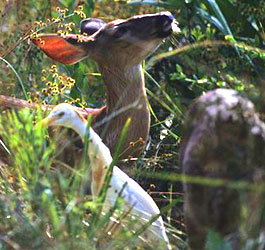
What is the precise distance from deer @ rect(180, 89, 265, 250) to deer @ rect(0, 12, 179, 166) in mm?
2130

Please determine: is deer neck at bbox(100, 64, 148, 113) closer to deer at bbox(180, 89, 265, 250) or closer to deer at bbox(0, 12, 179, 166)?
deer at bbox(0, 12, 179, 166)

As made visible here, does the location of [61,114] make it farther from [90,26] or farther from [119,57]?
[90,26]

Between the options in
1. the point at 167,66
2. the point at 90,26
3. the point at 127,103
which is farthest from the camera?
the point at 167,66

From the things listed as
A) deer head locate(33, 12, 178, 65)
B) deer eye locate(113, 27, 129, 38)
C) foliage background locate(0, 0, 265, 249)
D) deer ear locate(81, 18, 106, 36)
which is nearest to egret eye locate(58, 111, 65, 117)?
foliage background locate(0, 0, 265, 249)

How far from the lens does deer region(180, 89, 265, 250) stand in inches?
105

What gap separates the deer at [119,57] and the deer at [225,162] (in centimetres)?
213

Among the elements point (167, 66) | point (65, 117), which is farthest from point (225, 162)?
point (167, 66)

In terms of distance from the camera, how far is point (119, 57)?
5.33 metres

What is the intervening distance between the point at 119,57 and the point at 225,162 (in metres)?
2.72

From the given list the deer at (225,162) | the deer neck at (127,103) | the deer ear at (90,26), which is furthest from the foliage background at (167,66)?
the deer at (225,162)

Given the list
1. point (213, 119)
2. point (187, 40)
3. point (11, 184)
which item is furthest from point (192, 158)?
point (187, 40)

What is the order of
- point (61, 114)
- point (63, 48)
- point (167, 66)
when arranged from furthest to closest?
point (167, 66), point (63, 48), point (61, 114)

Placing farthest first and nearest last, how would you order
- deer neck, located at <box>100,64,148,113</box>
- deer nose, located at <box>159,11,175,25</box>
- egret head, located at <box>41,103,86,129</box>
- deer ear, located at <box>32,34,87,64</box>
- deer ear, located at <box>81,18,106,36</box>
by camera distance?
1. deer ear, located at <box>81,18,106,36</box>
2. deer ear, located at <box>32,34,87,64</box>
3. deer neck, located at <box>100,64,148,113</box>
4. deer nose, located at <box>159,11,175,25</box>
5. egret head, located at <box>41,103,86,129</box>

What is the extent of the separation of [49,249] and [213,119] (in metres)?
0.64
